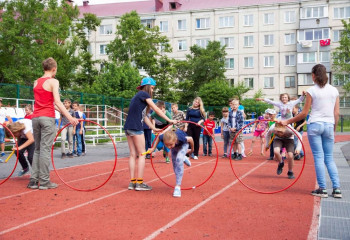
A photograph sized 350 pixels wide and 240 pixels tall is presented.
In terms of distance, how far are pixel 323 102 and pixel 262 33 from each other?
55.3 m

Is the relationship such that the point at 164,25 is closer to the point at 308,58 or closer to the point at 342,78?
the point at 308,58

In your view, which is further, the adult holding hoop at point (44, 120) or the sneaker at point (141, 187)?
the adult holding hoop at point (44, 120)

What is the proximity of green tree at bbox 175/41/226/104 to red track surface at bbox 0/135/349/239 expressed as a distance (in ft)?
160

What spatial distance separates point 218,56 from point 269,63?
790 centimetres

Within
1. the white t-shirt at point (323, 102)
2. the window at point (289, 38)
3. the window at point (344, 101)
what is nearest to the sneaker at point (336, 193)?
the white t-shirt at point (323, 102)

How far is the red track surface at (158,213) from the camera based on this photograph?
4.72m

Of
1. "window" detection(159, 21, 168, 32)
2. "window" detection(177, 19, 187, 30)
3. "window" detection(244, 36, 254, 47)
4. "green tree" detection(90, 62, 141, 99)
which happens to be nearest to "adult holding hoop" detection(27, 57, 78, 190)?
"green tree" detection(90, 62, 141, 99)

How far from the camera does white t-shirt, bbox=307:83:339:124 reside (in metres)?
6.75

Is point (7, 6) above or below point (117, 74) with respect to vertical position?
above

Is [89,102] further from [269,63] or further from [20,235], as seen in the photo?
[269,63]

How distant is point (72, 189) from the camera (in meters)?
7.67

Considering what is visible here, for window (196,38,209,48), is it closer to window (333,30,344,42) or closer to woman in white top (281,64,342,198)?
window (333,30,344,42)

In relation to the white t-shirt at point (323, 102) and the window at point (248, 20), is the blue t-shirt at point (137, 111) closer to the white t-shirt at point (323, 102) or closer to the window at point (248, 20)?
the white t-shirt at point (323, 102)

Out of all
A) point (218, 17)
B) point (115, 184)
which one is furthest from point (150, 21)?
point (115, 184)
